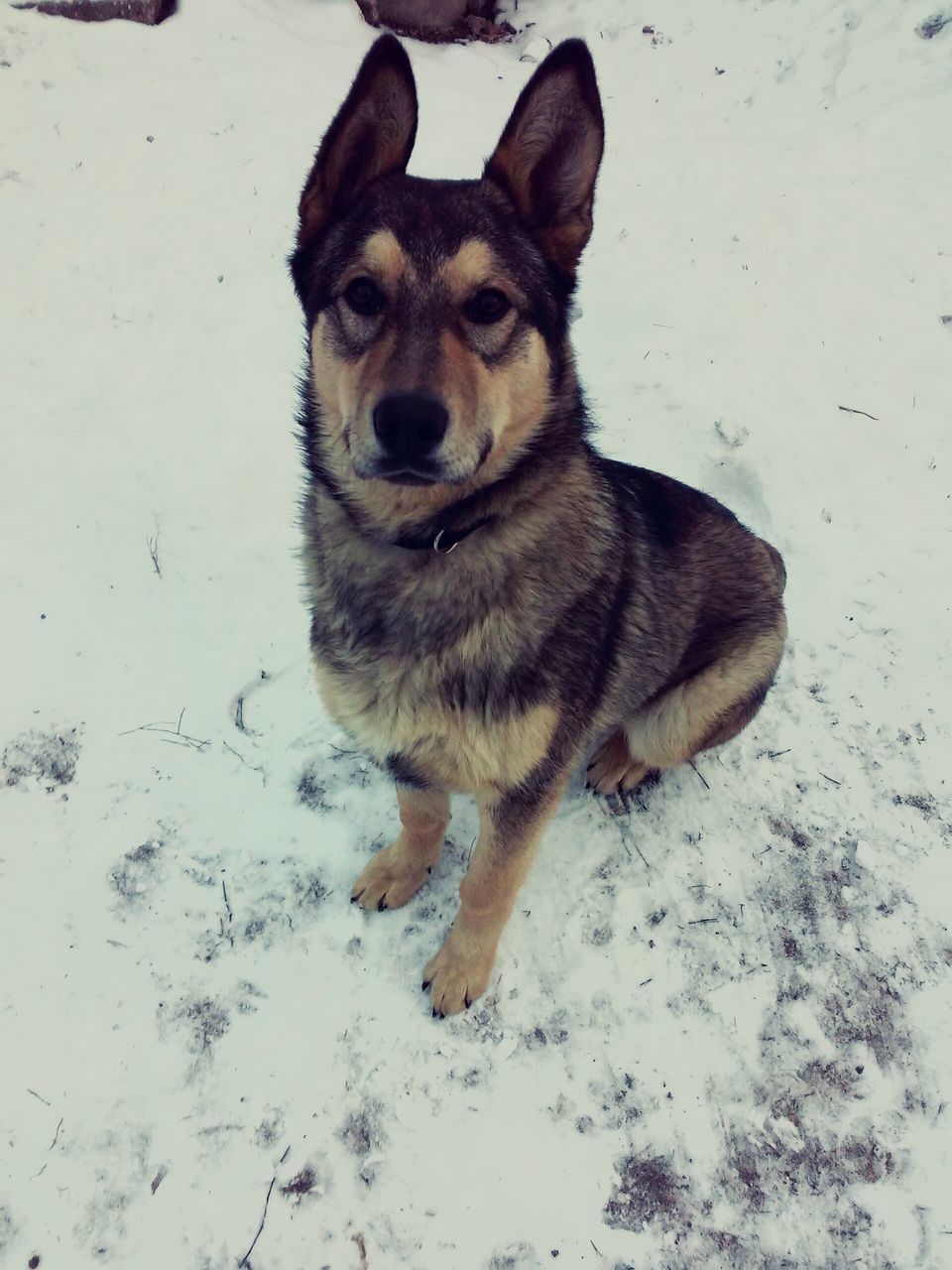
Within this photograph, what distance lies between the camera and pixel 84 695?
12.9 ft

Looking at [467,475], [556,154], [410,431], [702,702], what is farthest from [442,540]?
[702,702]

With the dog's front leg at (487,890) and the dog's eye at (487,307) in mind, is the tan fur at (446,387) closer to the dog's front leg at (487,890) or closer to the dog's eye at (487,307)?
the dog's eye at (487,307)

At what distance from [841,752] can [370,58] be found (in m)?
3.77

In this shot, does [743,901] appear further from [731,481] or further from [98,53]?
[98,53]

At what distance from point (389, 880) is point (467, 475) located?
81.8 inches

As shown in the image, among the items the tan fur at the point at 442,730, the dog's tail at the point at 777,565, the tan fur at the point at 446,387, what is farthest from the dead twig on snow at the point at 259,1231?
the dog's tail at the point at 777,565

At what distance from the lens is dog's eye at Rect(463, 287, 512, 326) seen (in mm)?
2262

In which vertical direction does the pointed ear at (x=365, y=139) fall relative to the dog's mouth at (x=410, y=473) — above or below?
above

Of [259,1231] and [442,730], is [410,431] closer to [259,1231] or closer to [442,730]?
[442,730]

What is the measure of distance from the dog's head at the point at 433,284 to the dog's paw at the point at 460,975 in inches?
75.2

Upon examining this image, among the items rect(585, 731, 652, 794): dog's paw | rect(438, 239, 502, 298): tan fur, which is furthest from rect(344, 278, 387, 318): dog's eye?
rect(585, 731, 652, 794): dog's paw

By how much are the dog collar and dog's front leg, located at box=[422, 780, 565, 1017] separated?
0.92 m

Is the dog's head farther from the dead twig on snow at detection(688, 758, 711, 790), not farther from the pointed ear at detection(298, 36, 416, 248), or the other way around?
the dead twig on snow at detection(688, 758, 711, 790)

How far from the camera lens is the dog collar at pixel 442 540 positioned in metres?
2.38
